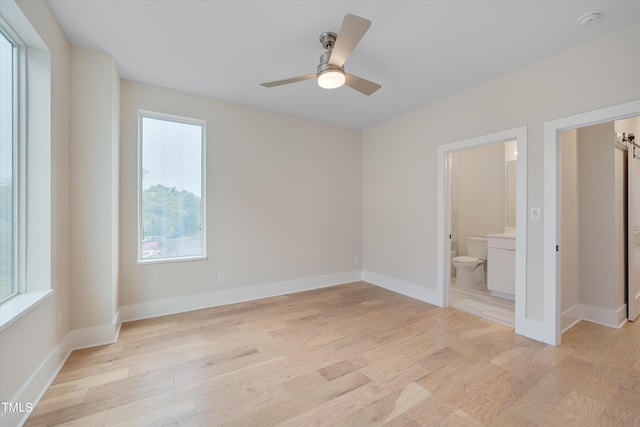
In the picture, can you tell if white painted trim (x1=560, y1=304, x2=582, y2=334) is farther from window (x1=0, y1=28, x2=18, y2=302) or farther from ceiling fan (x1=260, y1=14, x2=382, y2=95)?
window (x1=0, y1=28, x2=18, y2=302)

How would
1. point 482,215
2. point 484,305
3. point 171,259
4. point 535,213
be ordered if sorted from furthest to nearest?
point 482,215 → point 484,305 → point 171,259 → point 535,213

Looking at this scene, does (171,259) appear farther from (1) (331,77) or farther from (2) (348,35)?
(2) (348,35)

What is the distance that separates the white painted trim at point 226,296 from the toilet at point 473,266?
5.63ft

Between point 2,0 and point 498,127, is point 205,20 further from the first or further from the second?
point 498,127

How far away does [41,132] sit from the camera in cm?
196

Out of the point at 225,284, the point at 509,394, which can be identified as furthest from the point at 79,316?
the point at 509,394

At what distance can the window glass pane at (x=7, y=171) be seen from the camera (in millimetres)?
1712

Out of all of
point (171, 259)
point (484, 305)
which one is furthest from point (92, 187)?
point (484, 305)

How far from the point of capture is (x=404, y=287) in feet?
13.2

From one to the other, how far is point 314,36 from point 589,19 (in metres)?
2.02

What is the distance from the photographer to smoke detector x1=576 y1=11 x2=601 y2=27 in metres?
1.95

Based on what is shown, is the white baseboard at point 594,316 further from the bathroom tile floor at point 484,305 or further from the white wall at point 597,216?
the bathroom tile floor at point 484,305

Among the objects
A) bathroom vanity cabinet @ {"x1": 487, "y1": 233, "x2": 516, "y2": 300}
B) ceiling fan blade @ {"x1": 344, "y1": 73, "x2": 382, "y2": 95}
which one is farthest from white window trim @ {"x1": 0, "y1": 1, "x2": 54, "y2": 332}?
bathroom vanity cabinet @ {"x1": 487, "y1": 233, "x2": 516, "y2": 300}

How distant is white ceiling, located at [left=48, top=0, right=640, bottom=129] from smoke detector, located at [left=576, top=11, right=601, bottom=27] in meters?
0.03
